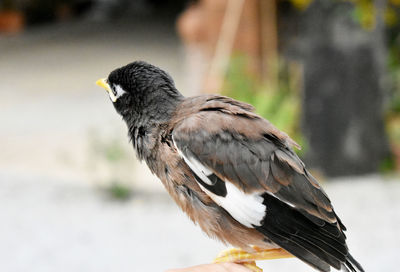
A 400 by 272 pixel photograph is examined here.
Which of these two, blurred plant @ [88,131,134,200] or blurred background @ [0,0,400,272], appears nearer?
blurred background @ [0,0,400,272]

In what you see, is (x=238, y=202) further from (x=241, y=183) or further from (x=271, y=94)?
(x=271, y=94)

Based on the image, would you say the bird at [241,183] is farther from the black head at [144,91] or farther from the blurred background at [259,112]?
the blurred background at [259,112]

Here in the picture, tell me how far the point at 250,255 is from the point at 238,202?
0.26 metres

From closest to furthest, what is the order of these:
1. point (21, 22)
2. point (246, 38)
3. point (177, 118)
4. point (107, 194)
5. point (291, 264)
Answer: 1. point (177, 118)
2. point (291, 264)
3. point (107, 194)
4. point (246, 38)
5. point (21, 22)

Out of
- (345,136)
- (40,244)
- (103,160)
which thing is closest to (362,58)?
(345,136)

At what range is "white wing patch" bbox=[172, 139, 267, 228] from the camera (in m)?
2.44

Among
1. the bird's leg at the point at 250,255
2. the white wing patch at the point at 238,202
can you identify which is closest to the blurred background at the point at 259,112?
the bird's leg at the point at 250,255

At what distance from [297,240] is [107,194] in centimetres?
473

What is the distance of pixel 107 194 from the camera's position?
688 cm

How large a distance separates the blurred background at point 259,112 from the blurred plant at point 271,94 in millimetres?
21

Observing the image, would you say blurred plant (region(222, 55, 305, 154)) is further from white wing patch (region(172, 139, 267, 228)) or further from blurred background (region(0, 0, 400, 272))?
white wing patch (region(172, 139, 267, 228))

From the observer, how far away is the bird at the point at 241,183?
7.91ft

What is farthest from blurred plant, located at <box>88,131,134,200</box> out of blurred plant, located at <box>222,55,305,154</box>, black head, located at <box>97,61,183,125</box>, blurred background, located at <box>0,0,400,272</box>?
black head, located at <box>97,61,183,125</box>

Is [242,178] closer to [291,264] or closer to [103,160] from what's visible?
[291,264]
